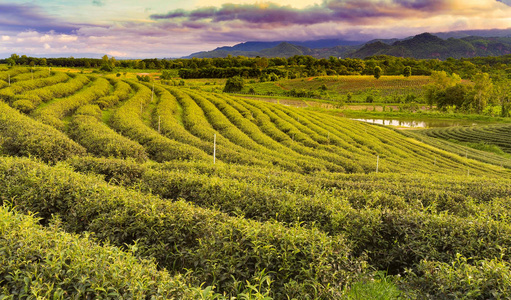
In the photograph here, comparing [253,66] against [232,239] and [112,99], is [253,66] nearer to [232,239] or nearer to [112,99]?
[112,99]

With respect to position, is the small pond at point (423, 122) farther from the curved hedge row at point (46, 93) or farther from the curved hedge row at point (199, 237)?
the curved hedge row at point (199, 237)

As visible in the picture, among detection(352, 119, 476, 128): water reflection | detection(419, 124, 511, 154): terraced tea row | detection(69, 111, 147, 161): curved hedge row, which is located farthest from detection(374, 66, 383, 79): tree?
detection(69, 111, 147, 161): curved hedge row

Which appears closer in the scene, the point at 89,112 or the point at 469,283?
the point at 469,283

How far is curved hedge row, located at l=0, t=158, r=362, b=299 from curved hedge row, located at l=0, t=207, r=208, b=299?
1.12m

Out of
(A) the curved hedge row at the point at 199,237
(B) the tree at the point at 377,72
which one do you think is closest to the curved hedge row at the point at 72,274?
(A) the curved hedge row at the point at 199,237

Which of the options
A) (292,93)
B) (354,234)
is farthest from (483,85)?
(354,234)

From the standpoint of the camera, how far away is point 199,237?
5977 mm

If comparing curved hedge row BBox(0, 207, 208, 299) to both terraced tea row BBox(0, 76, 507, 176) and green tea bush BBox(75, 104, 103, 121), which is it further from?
green tea bush BBox(75, 104, 103, 121)

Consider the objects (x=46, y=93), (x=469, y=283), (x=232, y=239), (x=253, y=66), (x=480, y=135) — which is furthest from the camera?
(x=253, y=66)

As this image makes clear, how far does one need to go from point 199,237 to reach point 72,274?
7.81 ft

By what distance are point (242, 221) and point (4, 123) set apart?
1735cm

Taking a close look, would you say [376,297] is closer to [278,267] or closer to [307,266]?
[307,266]

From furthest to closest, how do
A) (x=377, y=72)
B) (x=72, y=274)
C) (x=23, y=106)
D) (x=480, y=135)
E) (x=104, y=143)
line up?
(x=377, y=72) → (x=480, y=135) → (x=23, y=106) → (x=104, y=143) → (x=72, y=274)

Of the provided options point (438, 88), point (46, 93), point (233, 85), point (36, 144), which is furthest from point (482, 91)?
point (36, 144)
